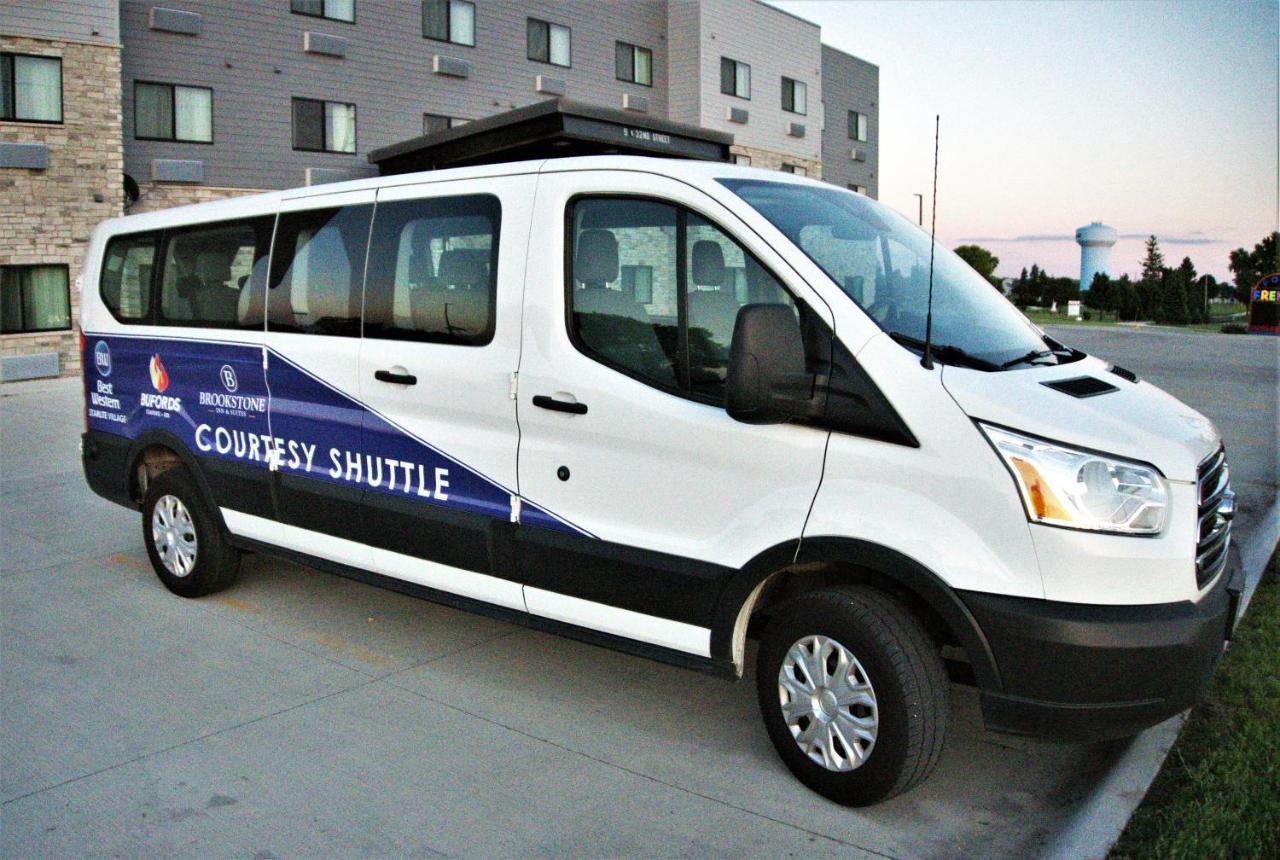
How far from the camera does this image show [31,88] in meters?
20.7

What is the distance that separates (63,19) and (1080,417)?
22.5 m

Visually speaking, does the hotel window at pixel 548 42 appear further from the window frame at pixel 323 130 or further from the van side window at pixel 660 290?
the van side window at pixel 660 290

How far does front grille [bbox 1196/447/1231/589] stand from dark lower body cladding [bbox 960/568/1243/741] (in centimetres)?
17

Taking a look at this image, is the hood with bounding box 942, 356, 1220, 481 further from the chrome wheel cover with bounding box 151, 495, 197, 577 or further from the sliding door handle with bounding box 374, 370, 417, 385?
the chrome wheel cover with bounding box 151, 495, 197, 577

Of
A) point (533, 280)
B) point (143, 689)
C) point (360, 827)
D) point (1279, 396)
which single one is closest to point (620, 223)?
point (533, 280)

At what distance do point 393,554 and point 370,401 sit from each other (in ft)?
2.34

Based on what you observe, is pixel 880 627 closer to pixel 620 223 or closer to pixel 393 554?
pixel 620 223

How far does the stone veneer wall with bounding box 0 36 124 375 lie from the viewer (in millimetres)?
20547

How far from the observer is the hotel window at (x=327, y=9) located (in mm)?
24609

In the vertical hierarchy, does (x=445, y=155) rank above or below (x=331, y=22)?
below

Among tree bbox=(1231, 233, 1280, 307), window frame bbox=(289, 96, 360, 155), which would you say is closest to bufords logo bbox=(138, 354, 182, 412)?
window frame bbox=(289, 96, 360, 155)

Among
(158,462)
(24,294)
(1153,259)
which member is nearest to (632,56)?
(24,294)

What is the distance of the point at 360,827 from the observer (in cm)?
366

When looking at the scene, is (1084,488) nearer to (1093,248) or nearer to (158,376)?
(158,376)
